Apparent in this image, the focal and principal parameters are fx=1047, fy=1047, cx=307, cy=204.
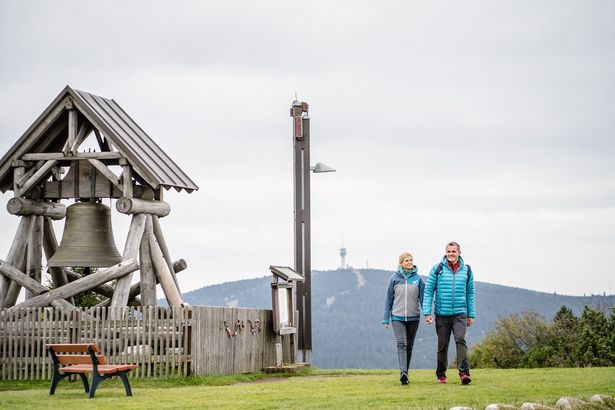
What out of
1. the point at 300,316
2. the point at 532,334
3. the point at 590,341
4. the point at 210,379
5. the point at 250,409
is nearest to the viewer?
the point at 250,409

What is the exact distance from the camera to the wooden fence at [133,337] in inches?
869

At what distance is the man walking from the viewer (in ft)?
57.7

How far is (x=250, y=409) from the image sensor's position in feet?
48.3

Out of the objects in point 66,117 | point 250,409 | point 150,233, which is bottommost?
point 250,409

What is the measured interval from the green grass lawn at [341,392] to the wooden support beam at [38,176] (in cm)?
521

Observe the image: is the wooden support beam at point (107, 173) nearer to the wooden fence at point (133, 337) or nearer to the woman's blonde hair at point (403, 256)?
the wooden fence at point (133, 337)

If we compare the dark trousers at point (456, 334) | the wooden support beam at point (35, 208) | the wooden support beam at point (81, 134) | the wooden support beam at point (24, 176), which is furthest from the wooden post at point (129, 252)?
the dark trousers at point (456, 334)

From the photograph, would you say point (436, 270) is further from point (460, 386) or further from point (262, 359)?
point (262, 359)

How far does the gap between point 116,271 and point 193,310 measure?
202 cm

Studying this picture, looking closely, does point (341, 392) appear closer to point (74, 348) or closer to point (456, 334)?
point (456, 334)

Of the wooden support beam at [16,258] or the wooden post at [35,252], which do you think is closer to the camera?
the wooden support beam at [16,258]

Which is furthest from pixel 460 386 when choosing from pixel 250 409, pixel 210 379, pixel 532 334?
pixel 532 334

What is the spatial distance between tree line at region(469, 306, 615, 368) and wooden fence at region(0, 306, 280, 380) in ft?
103

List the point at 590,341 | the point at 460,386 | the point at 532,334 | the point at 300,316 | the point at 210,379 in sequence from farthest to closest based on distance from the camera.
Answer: the point at 532,334, the point at 590,341, the point at 300,316, the point at 210,379, the point at 460,386
